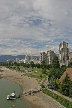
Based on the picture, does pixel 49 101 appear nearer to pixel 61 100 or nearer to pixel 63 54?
pixel 61 100

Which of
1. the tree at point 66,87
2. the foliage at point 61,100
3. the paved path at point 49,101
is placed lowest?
the paved path at point 49,101

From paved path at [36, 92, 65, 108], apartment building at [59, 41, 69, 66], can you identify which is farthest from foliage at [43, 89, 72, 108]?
apartment building at [59, 41, 69, 66]

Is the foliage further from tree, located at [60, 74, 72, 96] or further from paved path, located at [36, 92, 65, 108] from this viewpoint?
tree, located at [60, 74, 72, 96]

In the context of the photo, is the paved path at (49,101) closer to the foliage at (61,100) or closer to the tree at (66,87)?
the foliage at (61,100)

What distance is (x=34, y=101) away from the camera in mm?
65750

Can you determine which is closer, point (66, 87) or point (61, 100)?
point (61, 100)

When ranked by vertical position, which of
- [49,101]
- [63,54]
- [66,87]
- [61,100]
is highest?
[63,54]

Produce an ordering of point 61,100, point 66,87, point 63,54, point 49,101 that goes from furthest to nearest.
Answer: point 63,54 → point 49,101 → point 66,87 → point 61,100

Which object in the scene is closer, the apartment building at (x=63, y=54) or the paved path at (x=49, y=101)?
the paved path at (x=49, y=101)

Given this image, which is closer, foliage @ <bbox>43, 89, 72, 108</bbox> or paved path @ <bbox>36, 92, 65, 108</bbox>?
foliage @ <bbox>43, 89, 72, 108</bbox>

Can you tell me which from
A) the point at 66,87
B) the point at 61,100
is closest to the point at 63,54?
the point at 66,87

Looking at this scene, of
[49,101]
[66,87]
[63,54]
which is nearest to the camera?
[66,87]

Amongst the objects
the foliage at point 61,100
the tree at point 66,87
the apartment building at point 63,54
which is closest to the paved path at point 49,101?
the foliage at point 61,100

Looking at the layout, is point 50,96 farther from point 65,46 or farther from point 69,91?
point 65,46
